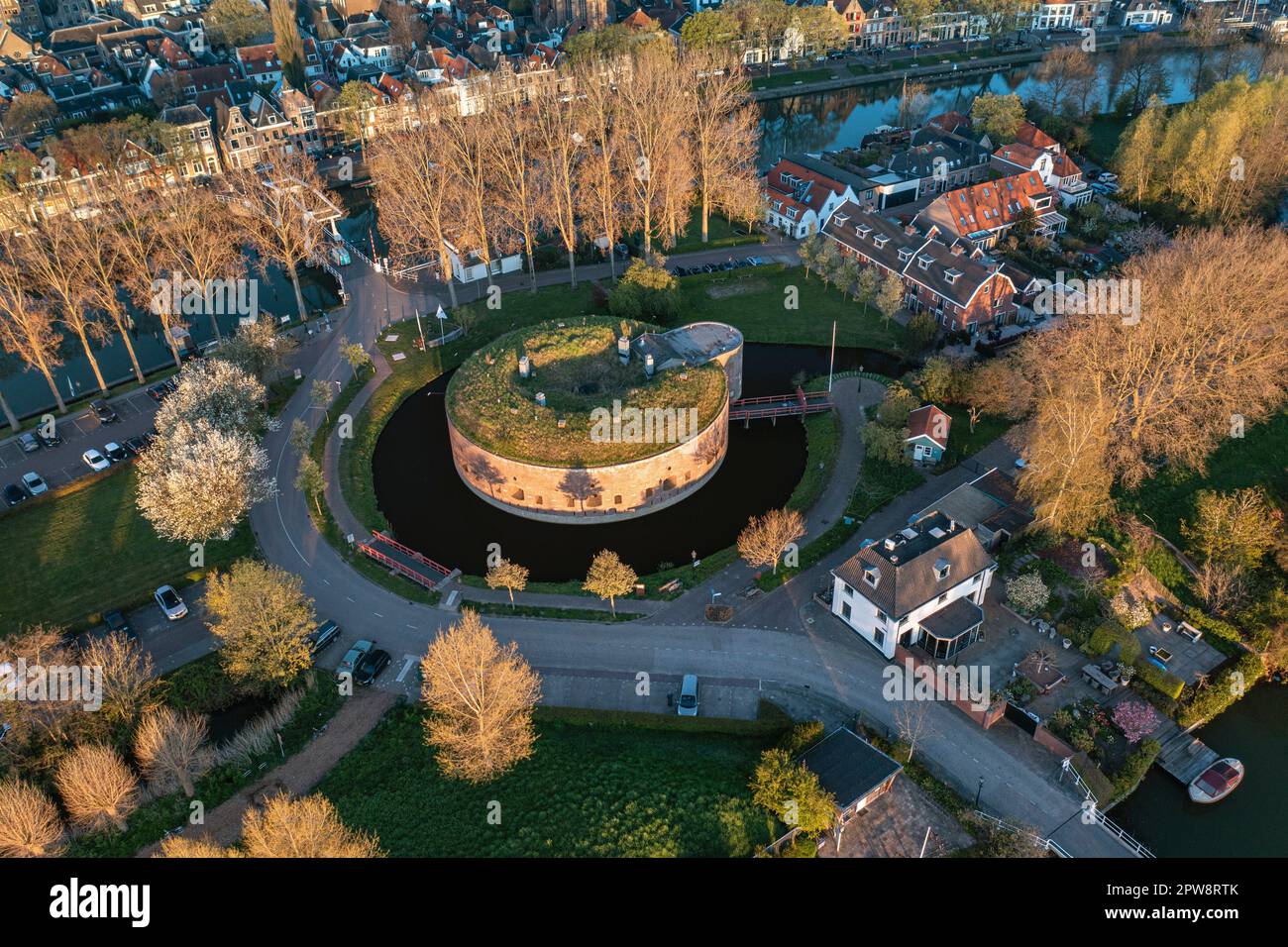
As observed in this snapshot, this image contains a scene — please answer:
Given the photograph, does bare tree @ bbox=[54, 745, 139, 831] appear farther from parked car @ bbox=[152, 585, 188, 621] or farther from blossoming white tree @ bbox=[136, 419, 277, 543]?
blossoming white tree @ bbox=[136, 419, 277, 543]

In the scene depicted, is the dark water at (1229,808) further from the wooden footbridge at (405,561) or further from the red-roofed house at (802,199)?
the red-roofed house at (802,199)

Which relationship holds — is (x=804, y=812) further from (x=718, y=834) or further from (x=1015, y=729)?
(x=1015, y=729)

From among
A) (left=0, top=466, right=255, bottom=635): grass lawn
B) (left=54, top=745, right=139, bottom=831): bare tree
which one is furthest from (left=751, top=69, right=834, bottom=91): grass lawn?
(left=54, top=745, right=139, bottom=831): bare tree

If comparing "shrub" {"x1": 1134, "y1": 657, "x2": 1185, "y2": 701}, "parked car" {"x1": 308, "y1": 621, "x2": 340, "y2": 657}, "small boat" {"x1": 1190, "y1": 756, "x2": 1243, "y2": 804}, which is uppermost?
"parked car" {"x1": 308, "y1": 621, "x2": 340, "y2": 657}

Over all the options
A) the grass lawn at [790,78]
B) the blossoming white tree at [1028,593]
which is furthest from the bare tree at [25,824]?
the grass lawn at [790,78]

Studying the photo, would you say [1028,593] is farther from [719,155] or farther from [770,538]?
[719,155]

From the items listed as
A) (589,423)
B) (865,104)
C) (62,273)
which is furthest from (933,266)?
(865,104)
